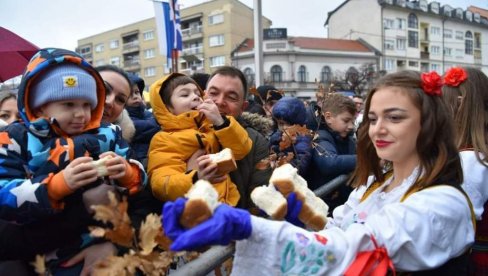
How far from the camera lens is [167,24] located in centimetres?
922

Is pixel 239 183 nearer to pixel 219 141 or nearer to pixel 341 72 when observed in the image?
pixel 219 141

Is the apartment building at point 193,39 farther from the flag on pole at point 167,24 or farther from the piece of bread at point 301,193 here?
the piece of bread at point 301,193

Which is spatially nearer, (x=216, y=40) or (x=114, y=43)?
(x=216, y=40)

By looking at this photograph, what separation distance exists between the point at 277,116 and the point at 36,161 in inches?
84.6

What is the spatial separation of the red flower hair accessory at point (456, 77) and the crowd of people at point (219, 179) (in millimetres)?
184

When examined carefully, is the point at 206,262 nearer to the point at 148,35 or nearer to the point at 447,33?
the point at 148,35

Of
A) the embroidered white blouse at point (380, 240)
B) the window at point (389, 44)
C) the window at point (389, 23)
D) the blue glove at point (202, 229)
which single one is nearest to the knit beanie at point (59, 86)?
the blue glove at point (202, 229)

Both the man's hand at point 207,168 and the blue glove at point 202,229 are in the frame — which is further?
the man's hand at point 207,168

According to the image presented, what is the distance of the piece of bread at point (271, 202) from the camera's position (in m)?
1.29

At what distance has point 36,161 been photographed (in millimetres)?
1542

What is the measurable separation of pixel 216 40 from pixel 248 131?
173 feet

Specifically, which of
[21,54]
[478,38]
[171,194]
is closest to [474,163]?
[171,194]

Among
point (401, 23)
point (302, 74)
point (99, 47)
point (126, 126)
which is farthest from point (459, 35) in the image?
point (126, 126)

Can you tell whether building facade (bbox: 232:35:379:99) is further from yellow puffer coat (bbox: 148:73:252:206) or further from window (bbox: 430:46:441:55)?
yellow puffer coat (bbox: 148:73:252:206)
